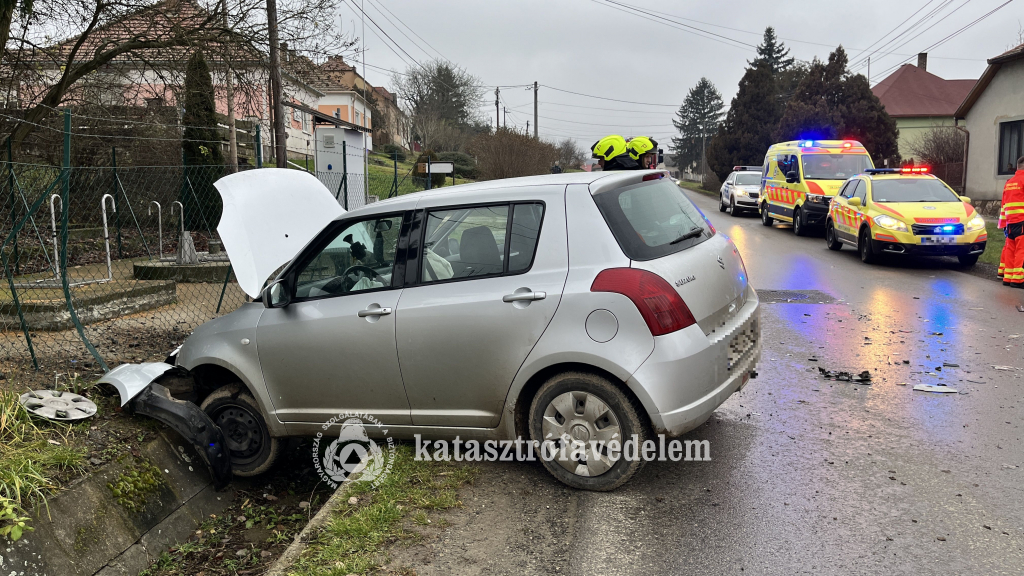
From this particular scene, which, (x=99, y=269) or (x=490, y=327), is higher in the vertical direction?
(x=490, y=327)

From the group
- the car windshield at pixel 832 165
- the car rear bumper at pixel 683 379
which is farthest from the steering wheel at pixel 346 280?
the car windshield at pixel 832 165

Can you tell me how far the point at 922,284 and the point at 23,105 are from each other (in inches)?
542

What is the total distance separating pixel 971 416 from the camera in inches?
204

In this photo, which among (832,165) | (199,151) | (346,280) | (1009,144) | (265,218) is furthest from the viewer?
(1009,144)

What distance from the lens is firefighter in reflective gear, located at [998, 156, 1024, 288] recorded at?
1075 cm

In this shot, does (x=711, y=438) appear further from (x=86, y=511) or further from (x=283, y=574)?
(x=86, y=511)

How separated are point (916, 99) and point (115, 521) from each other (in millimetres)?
56986

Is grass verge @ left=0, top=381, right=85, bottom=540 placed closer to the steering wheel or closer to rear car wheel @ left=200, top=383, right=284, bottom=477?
rear car wheel @ left=200, top=383, right=284, bottom=477

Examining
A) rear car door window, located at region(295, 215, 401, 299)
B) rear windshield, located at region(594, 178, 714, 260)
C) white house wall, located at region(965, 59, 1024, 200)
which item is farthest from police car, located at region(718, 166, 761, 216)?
rear car door window, located at region(295, 215, 401, 299)

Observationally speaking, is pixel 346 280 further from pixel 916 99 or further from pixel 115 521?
pixel 916 99

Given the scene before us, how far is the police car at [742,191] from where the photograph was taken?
2581 centimetres

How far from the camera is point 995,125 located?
80.9 feet

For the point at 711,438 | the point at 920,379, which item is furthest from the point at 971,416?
the point at 711,438

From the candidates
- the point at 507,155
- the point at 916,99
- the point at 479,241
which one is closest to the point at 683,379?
the point at 479,241
